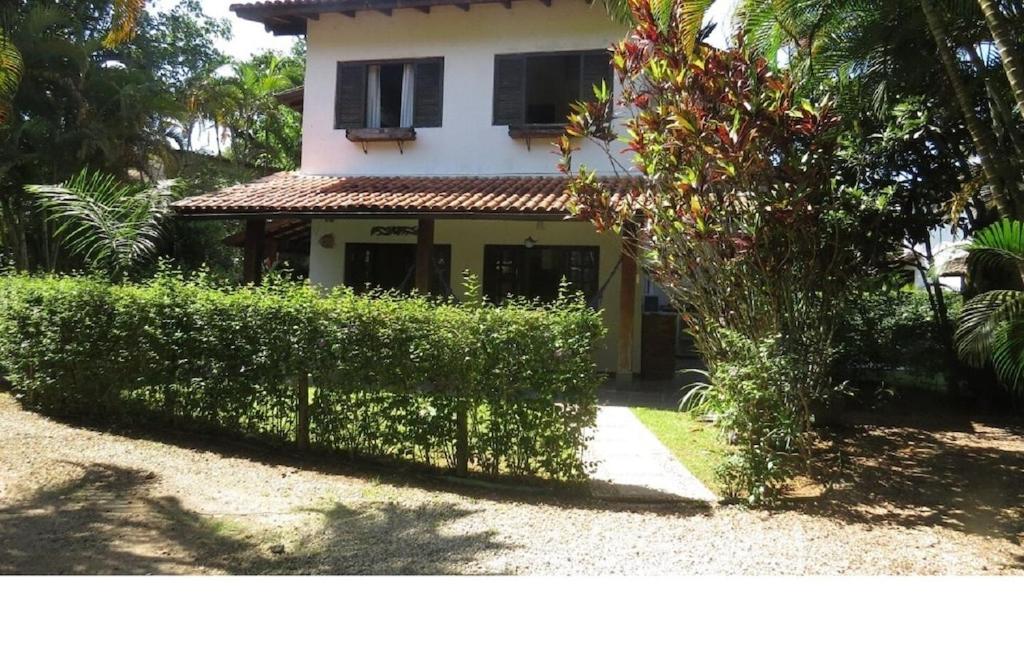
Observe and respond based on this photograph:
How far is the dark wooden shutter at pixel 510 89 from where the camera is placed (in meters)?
13.2

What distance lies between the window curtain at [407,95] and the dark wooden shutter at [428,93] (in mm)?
125

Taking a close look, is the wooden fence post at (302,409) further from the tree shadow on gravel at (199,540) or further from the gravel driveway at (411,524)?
the tree shadow on gravel at (199,540)

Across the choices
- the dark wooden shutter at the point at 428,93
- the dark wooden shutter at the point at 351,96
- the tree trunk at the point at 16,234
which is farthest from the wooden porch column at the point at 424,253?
the tree trunk at the point at 16,234

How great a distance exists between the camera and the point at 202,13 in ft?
83.1

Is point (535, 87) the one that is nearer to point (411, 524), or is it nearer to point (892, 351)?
point (892, 351)

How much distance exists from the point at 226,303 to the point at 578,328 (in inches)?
139

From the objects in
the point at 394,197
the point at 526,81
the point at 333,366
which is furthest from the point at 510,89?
the point at 333,366

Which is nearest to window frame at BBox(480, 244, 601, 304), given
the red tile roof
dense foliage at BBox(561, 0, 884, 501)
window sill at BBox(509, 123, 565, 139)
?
the red tile roof

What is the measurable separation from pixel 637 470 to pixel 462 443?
1.75 meters

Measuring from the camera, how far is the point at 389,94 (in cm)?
1434

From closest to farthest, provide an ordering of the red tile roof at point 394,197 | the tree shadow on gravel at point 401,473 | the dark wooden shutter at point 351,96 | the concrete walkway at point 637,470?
1. the tree shadow on gravel at point 401,473
2. the concrete walkway at point 637,470
3. the red tile roof at point 394,197
4. the dark wooden shutter at point 351,96

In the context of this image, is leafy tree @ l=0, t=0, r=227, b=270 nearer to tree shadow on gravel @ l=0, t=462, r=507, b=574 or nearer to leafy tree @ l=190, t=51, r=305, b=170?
leafy tree @ l=190, t=51, r=305, b=170

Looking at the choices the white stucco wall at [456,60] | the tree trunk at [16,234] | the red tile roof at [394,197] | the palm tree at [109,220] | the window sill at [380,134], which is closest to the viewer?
the palm tree at [109,220]

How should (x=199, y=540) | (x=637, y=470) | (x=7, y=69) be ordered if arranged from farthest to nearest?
(x=7, y=69), (x=637, y=470), (x=199, y=540)
